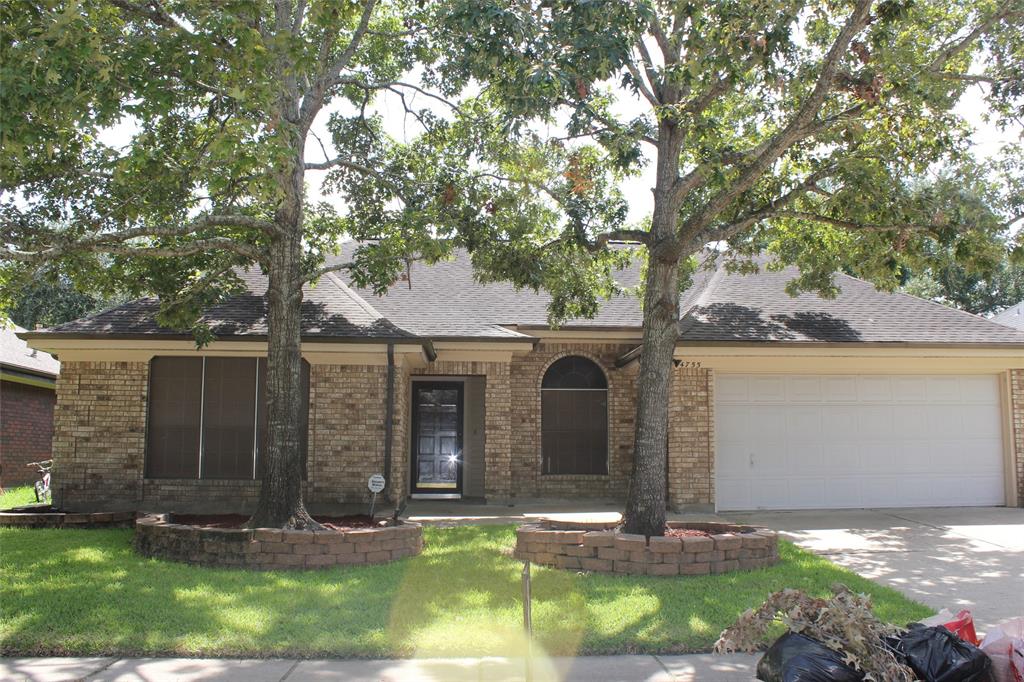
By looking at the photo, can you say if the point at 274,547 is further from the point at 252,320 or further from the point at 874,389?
the point at 874,389

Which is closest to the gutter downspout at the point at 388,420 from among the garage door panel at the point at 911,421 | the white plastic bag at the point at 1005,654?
the garage door panel at the point at 911,421

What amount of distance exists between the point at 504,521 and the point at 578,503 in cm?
245

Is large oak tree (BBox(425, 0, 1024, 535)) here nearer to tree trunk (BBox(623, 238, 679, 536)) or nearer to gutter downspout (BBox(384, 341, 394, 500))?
tree trunk (BBox(623, 238, 679, 536))

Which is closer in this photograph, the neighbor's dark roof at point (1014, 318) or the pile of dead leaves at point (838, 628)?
the pile of dead leaves at point (838, 628)

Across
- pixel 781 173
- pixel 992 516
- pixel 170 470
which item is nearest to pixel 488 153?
pixel 781 173

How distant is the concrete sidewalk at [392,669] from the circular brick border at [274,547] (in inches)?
99.9

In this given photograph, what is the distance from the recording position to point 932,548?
31.8 ft

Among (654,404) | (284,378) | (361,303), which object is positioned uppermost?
(361,303)

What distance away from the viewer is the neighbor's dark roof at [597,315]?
12367 millimetres

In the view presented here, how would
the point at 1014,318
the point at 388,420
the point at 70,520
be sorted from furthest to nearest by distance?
the point at 1014,318 → the point at 388,420 → the point at 70,520

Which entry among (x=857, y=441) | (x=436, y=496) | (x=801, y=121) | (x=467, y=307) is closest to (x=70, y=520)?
(x=436, y=496)

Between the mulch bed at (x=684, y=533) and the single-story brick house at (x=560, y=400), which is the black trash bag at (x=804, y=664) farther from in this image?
the single-story brick house at (x=560, y=400)

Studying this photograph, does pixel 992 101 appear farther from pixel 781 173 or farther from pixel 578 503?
pixel 578 503

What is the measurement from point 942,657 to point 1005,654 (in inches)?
18.0
